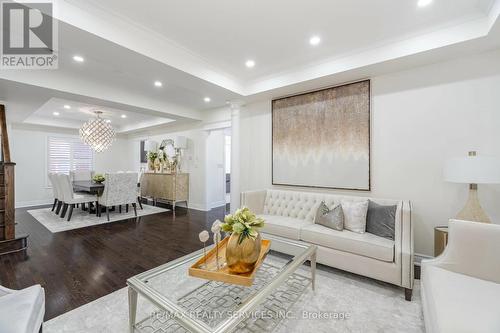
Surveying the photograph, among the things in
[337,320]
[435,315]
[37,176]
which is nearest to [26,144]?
[37,176]

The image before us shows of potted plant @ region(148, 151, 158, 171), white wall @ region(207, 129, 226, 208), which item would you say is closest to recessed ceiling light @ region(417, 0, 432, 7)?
white wall @ region(207, 129, 226, 208)

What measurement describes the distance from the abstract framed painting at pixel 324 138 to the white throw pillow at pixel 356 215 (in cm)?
56

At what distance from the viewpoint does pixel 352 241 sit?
2352 mm

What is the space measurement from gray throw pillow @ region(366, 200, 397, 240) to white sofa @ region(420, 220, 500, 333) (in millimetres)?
616

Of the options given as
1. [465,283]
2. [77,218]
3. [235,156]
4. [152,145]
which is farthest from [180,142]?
[465,283]

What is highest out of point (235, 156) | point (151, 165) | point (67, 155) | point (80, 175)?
point (67, 155)

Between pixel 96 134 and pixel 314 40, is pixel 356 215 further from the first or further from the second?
pixel 96 134

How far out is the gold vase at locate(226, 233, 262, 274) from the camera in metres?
1.57

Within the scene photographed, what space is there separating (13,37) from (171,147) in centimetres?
431

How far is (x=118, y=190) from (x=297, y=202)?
3.97 m

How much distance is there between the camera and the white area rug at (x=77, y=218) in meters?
4.28

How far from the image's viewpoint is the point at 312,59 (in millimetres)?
3105

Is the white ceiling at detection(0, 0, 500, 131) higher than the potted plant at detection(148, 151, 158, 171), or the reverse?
the white ceiling at detection(0, 0, 500, 131)

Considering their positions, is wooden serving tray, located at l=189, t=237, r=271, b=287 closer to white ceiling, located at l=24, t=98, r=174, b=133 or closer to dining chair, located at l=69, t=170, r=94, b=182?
white ceiling, located at l=24, t=98, r=174, b=133
